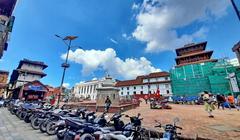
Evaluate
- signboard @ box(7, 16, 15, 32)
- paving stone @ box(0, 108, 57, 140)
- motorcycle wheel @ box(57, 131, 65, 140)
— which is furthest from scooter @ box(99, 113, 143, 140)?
signboard @ box(7, 16, 15, 32)

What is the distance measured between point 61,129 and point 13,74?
139ft

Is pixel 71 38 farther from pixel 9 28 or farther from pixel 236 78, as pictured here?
pixel 236 78

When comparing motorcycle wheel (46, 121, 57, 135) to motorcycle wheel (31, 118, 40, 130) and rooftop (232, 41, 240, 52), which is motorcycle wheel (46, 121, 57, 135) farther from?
rooftop (232, 41, 240, 52)

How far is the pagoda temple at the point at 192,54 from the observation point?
43094 mm

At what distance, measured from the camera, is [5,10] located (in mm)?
17625

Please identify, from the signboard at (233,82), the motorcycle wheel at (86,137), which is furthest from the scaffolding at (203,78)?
the motorcycle wheel at (86,137)

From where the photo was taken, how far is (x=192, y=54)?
146ft

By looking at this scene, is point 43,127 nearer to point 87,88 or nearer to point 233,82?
point 233,82

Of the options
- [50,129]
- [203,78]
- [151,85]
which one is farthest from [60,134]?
[151,85]

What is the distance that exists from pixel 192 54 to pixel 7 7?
1810 inches

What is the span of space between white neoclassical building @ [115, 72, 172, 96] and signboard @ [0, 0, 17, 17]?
45.2 meters

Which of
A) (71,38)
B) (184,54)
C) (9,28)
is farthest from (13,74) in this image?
(184,54)

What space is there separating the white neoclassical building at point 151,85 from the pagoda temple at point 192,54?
26.8ft

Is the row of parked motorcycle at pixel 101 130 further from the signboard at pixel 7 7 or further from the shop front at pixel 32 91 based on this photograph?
the shop front at pixel 32 91
